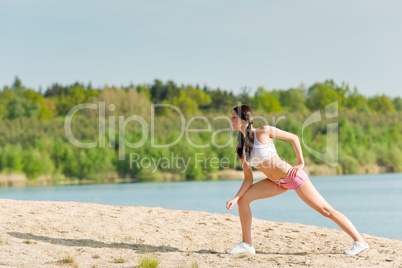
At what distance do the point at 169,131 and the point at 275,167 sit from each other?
74885mm

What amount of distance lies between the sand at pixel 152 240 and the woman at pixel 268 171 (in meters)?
0.55

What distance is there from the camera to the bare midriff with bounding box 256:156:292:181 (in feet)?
22.6

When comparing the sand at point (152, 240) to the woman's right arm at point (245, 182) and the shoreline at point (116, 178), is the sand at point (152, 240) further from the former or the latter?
the shoreline at point (116, 178)

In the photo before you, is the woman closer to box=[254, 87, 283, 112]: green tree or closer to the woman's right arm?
the woman's right arm

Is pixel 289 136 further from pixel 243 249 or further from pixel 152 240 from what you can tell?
pixel 152 240

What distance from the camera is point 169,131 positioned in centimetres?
8156

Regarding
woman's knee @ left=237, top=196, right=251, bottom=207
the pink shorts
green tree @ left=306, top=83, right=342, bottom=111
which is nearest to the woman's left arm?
the pink shorts

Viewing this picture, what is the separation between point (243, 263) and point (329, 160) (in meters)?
73.2

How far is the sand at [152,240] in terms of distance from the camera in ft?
22.9

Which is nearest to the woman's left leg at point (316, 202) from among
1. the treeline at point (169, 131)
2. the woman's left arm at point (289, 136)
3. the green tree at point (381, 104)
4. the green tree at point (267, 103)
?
the woman's left arm at point (289, 136)

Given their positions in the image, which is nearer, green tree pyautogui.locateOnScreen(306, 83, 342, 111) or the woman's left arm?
the woman's left arm

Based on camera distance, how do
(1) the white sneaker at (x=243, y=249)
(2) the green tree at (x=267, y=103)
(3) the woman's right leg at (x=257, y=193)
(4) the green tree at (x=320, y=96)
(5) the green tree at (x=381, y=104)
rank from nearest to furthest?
(3) the woman's right leg at (x=257, y=193) < (1) the white sneaker at (x=243, y=249) < (2) the green tree at (x=267, y=103) < (4) the green tree at (x=320, y=96) < (5) the green tree at (x=381, y=104)

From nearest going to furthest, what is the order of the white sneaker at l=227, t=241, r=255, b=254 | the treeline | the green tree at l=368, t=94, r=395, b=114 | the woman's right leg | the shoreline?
1. the woman's right leg
2. the white sneaker at l=227, t=241, r=255, b=254
3. the shoreline
4. the treeline
5. the green tree at l=368, t=94, r=395, b=114

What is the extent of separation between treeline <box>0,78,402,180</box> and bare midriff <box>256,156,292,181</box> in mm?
47373
